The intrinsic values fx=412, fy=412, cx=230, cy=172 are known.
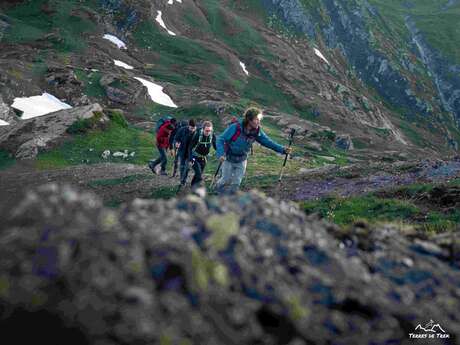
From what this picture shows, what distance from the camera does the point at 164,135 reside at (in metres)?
29.6

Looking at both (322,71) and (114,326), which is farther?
(322,71)

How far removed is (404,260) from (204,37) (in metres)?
129

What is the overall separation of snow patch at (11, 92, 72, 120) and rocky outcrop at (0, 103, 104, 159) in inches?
378

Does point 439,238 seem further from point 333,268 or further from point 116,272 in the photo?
point 116,272

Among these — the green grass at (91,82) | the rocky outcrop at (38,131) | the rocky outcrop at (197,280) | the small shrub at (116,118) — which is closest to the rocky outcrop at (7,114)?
the rocky outcrop at (38,131)

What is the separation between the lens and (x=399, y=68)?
565ft

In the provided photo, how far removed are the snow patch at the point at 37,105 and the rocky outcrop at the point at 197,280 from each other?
50.1 m

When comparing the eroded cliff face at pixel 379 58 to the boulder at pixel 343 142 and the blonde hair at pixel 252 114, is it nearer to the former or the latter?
the boulder at pixel 343 142

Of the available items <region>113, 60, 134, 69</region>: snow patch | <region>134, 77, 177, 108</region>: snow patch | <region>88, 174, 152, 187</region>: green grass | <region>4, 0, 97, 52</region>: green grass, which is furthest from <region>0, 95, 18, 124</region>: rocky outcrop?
<region>4, 0, 97, 52</region>: green grass

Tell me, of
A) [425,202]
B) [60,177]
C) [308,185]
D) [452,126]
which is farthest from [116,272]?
[452,126]

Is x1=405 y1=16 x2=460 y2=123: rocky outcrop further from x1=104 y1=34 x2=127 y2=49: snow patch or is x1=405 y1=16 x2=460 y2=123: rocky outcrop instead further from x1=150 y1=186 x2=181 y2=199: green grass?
x1=150 y1=186 x2=181 y2=199: green grass

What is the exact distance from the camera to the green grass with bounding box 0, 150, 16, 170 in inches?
1325

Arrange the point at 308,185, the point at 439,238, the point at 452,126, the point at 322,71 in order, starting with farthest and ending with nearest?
the point at 452,126 < the point at 322,71 < the point at 308,185 < the point at 439,238

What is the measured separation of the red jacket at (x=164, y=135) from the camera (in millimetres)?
29531
